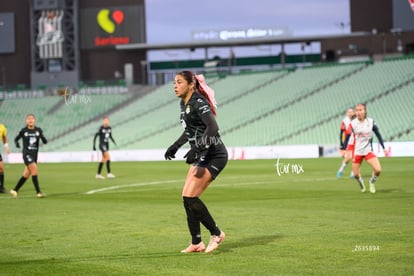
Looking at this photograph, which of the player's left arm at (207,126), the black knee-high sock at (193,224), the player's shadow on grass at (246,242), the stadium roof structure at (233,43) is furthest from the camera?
the stadium roof structure at (233,43)

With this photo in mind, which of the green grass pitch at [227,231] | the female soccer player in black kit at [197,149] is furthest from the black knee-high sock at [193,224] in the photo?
the green grass pitch at [227,231]

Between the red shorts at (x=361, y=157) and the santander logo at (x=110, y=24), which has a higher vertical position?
A: the santander logo at (x=110, y=24)

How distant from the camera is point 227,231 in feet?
47.0

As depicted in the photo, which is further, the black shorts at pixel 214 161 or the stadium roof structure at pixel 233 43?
the stadium roof structure at pixel 233 43

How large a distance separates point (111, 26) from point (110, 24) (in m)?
0.23

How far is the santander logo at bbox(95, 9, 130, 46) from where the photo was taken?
263 ft

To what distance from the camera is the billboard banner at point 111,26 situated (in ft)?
264

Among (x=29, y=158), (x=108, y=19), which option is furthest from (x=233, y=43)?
(x=29, y=158)

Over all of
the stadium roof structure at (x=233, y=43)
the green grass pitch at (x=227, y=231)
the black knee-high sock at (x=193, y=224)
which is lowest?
the green grass pitch at (x=227, y=231)

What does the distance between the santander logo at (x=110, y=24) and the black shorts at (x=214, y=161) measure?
69.8m

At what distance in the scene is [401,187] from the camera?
2378cm

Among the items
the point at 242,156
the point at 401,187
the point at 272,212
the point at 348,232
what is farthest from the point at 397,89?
the point at 348,232

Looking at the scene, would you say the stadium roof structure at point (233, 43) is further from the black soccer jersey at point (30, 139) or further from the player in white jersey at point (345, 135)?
the black soccer jersey at point (30, 139)

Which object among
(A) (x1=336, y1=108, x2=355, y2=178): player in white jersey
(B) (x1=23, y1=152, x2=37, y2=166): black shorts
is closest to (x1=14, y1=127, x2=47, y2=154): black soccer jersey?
(B) (x1=23, y1=152, x2=37, y2=166): black shorts
